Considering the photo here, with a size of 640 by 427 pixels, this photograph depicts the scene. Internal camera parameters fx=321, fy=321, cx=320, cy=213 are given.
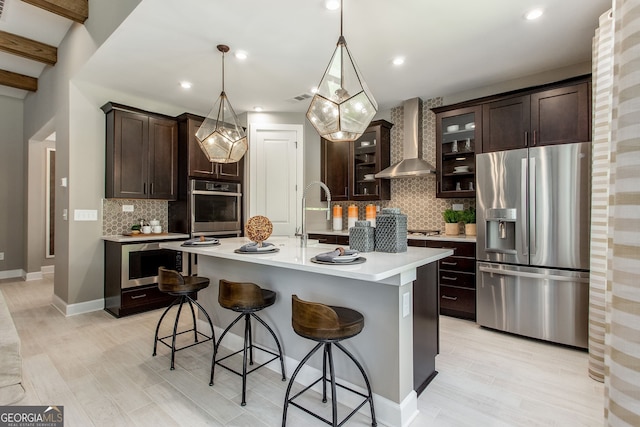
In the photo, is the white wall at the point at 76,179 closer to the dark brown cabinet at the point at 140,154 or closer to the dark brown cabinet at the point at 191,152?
the dark brown cabinet at the point at 140,154

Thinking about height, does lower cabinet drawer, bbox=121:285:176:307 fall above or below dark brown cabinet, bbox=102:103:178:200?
below

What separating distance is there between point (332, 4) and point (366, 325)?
2353 millimetres

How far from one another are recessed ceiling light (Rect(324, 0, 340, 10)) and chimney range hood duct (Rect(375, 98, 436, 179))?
2.25 meters

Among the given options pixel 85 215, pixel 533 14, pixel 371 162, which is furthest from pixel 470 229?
pixel 85 215

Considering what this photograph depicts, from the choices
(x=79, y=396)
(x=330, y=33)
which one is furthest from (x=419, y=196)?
(x=79, y=396)

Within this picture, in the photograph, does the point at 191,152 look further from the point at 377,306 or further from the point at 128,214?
the point at 377,306

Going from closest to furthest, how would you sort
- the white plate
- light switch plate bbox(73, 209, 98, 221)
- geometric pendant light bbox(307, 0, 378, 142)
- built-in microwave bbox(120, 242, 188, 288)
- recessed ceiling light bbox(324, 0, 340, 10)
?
the white plate < geometric pendant light bbox(307, 0, 378, 142) < recessed ceiling light bbox(324, 0, 340, 10) < built-in microwave bbox(120, 242, 188, 288) < light switch plate bbox(73, 209, 98, 221)

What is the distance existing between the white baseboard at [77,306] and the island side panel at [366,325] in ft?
8.94

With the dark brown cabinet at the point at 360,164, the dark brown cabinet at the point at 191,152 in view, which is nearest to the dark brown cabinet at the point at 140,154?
the dark brown cabinet at the point at 191,152

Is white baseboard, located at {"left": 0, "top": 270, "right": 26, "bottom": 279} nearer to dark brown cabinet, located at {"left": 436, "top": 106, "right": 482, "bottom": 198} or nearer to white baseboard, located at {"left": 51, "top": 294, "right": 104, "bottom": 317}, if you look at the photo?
white baseboard, located at {"left": 51, "top": 294, "right": 104, "bottom": 317}

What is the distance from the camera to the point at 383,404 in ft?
6.21

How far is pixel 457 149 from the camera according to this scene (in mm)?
4004

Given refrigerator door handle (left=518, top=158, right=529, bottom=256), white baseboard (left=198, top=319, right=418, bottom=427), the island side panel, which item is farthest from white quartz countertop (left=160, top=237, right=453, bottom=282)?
refrigerator door handle (left=518, top=158, right=529, bottom=256)

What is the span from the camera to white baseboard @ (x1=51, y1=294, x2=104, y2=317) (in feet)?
12.6
